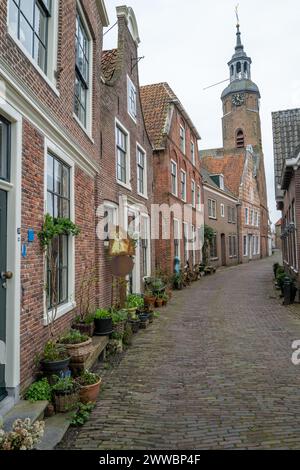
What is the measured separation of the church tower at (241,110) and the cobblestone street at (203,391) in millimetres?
38289

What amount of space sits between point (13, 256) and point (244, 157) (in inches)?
1330

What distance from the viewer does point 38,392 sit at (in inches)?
164

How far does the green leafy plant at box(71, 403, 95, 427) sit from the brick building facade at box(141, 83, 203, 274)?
459 inches

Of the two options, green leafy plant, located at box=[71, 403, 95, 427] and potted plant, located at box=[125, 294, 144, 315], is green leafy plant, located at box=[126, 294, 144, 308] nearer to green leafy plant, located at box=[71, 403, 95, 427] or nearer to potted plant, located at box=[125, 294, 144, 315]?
potted plant, located at box=[125, 294, 144, 315]

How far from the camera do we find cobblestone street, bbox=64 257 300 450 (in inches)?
147

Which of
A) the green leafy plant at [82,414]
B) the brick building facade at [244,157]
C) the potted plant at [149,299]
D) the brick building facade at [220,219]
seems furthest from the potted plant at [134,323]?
the brick building facade at [244,157]

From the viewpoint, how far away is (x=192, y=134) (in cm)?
2156

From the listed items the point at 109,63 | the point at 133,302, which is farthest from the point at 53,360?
the point at 109,63

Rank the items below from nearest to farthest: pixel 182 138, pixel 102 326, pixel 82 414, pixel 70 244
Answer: pixel 82 414 → pixel 70 244 → pixel 102 326 → pixel 182 138

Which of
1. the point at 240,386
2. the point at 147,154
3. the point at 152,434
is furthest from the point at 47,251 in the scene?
the point at 147,154

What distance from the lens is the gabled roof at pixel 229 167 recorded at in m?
33.3

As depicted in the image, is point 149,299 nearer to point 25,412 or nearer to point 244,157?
point 25,412

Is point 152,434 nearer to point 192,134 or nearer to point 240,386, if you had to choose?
point 240,386

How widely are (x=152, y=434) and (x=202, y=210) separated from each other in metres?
20.4
